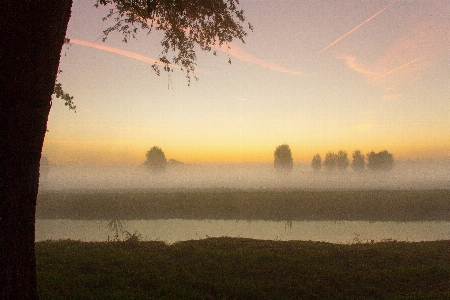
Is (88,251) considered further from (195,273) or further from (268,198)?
(268,198)

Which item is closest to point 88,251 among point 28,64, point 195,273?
point 195,273

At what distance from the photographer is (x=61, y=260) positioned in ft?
38.4

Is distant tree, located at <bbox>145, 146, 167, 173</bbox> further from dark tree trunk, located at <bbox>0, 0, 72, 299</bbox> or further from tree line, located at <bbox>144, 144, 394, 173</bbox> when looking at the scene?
dark tree trunk, located at <bbox>0, 0, 72, 299</bbox>

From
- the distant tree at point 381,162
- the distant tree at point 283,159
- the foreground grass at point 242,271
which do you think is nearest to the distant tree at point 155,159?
the distant tree at point 283,159

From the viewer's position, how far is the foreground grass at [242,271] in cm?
874

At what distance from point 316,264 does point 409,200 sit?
39910 millimetres

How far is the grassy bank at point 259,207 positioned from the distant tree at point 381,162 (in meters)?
103

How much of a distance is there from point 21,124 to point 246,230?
96.6 feet

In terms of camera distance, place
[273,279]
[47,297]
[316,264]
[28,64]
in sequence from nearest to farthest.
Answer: [28,64]
[47,297]
[273,279]
[316,264]

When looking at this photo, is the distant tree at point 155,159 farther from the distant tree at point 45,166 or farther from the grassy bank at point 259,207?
the grassy bank at point 259,207

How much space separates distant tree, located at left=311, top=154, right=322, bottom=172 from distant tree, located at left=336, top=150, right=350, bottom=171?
12285mm

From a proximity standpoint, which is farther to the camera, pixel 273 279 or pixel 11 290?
pixel 273 279

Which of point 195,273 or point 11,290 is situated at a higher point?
point 11,290

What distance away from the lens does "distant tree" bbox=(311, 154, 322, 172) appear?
575 feet
